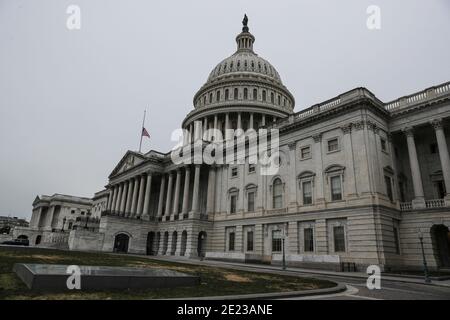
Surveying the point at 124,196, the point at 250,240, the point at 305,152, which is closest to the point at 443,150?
the point at 305,152

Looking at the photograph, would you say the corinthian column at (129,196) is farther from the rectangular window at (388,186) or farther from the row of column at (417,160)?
the row of column at (417,160)

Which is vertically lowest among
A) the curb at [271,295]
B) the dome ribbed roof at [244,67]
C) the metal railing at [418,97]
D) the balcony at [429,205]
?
the curb at [271,295]

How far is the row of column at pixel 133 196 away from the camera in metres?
61.6

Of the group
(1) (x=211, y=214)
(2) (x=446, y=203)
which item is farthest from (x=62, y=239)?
(2) (x=446, y=203)

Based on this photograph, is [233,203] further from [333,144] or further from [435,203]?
[435,203]

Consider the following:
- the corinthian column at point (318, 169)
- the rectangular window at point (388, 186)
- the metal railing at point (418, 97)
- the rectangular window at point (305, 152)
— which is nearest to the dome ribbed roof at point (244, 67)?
the rectangular window at point (305, 152)

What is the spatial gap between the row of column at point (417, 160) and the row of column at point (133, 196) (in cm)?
4465

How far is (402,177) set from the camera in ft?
122

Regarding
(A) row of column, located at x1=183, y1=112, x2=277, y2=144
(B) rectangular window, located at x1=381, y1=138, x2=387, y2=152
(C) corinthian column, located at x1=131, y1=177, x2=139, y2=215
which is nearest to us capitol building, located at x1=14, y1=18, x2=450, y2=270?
(B) rectangular window, located at x1=381, y1=138, x2=387, y2=152

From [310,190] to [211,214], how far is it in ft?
63.1

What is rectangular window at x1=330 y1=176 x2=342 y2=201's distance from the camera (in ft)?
114

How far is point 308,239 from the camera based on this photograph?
119 ft

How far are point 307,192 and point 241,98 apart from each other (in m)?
43.1
